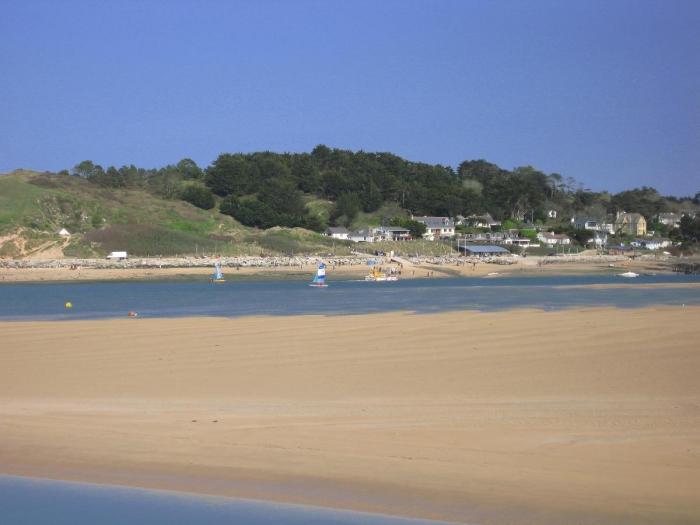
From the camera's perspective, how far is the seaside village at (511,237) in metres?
92.7

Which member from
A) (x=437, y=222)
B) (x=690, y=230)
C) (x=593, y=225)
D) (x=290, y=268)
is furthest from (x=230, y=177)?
(x=690, y=230)

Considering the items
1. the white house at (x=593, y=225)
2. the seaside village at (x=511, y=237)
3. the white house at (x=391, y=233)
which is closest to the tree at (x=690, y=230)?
the seaside village at (x=511, y=237)

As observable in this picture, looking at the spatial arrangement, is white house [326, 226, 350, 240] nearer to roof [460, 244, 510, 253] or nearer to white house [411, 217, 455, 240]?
white house [411, 217, 455, 240]

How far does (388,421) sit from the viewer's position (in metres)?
9.86

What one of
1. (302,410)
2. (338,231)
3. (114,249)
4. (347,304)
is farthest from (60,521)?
(338,231)

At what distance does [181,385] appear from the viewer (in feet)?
41.4

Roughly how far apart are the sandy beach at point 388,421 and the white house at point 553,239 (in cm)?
8371

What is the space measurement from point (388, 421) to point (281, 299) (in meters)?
25.5

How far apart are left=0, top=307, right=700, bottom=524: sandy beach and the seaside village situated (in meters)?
71.3

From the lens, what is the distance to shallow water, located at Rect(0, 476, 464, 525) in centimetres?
711

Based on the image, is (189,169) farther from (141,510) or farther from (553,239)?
(141,510)

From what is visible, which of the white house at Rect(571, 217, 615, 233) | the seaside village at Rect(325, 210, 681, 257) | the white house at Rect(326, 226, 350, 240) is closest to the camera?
the seaside village at Rect(325, 210, 681, 257)

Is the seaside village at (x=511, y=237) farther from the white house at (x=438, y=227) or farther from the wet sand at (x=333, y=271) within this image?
the wet sand at (x=333, y=271)

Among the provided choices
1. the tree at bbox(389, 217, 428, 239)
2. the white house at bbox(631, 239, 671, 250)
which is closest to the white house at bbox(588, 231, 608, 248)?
the white house at bbox(631, 239, 671, 250)
